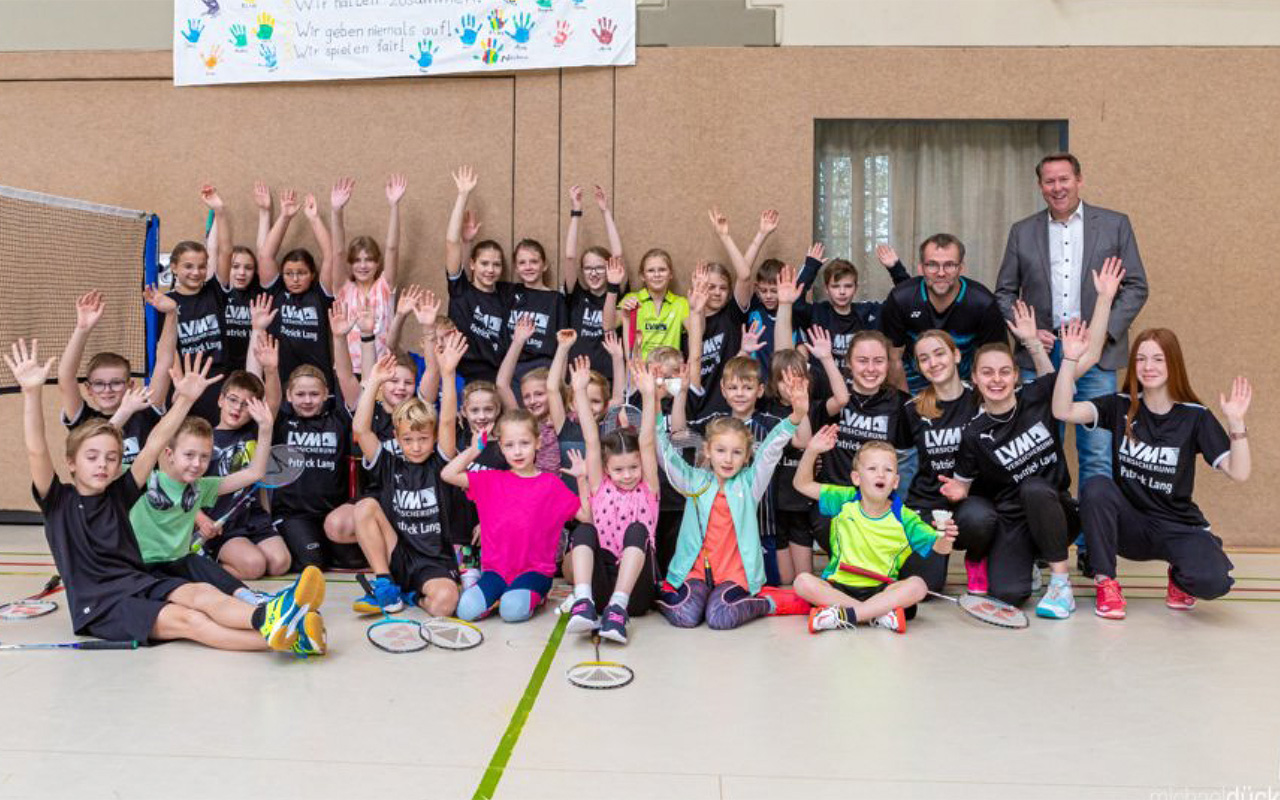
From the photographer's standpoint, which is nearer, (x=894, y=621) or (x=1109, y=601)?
(x=894, y=621)

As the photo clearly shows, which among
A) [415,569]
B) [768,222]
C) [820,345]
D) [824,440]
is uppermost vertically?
[768,222]

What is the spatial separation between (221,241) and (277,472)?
244 centimetres

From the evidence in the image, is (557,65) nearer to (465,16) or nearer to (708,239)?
(465,16)

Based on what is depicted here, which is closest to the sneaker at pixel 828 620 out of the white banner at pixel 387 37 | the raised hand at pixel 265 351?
the raised hand at pixel 265 351

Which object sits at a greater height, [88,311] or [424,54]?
[424,54]

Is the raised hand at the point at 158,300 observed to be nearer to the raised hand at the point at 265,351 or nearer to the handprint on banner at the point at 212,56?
the raised hand at the point at 265,351

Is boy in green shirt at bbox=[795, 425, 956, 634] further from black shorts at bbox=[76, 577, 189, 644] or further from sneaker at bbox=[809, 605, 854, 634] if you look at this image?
black shorts at bbox=[76, 577, 189, 644]

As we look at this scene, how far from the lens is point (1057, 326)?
6594 mm

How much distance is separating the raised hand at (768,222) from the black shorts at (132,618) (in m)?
4.52

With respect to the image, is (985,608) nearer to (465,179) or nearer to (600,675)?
(600,675)

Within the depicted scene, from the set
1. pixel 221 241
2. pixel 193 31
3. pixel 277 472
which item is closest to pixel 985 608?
pixel 277 472

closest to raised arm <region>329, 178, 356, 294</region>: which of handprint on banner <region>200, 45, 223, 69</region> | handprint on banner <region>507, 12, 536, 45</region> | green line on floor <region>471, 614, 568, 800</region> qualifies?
handprint on banner <region>200, 45, 223, 69</region>

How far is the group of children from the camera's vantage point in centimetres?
505

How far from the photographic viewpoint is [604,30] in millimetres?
7520
